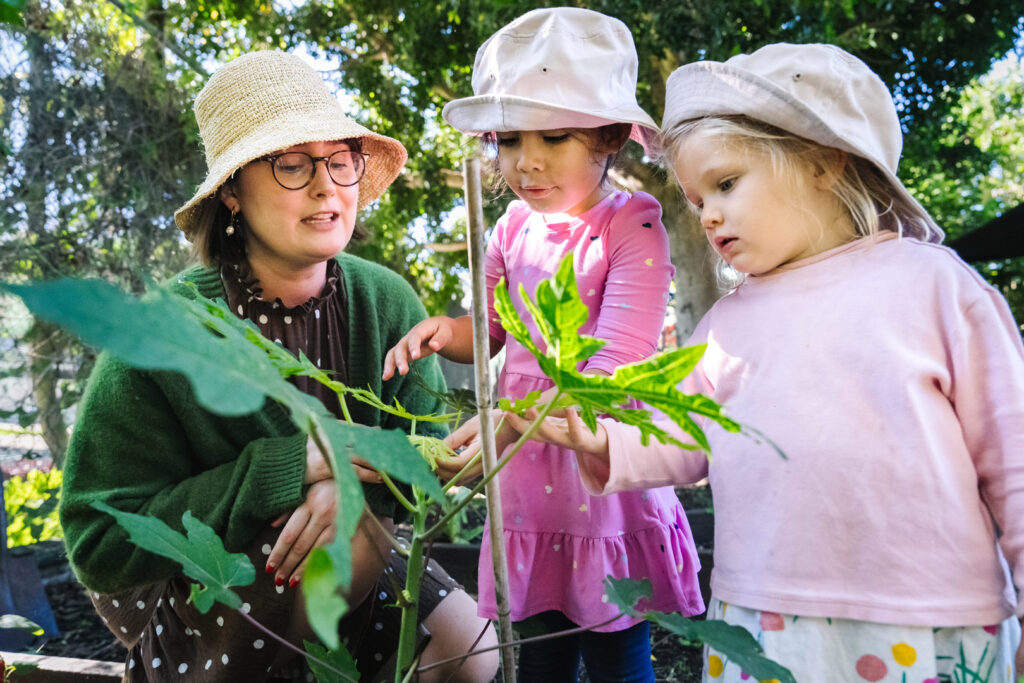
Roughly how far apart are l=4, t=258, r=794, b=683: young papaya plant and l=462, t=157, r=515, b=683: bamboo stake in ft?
0.12

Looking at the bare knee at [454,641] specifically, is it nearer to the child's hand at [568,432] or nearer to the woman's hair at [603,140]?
the child's hand at [568,432]

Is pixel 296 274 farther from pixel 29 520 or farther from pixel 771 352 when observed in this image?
pixel 29 520

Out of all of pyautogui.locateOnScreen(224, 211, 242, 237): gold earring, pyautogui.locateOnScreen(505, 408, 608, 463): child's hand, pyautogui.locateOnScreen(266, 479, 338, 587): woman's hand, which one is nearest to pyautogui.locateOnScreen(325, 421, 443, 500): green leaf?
pyautogui.locateOnScreen(505, 408, 608, 463): child's hand

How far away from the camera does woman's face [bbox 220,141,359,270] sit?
156cm

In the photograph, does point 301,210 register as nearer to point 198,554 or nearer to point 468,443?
point 468,443

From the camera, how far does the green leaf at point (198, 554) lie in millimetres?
750

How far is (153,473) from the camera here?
1.53m

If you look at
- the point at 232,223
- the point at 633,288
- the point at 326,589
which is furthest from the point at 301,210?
the point at 326,589

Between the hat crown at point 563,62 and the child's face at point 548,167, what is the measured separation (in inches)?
3.0

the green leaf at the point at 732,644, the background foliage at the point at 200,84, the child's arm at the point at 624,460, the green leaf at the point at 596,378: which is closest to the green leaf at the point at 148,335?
the green leaf at the point at 596,378

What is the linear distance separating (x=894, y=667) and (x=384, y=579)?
107 centimetres

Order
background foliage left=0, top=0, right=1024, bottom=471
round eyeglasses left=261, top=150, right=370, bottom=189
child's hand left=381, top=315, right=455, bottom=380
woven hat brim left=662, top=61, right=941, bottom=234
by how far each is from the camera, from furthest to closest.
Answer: background foliage left=0, top=0, right=1024, bottom=471 → round eyeglasses left=261, top=150, right=370, bottom=189 → child's hand left=381, top=315, right=455, bottom=380 → woven hat brim left=662, top=61, right=941, bottom=234

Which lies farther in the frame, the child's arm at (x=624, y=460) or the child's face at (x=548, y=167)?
the child's face at (x=548, y=167)

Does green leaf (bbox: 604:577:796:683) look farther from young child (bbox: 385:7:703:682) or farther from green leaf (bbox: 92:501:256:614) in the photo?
young child (bbox: 385:7:703:682)
